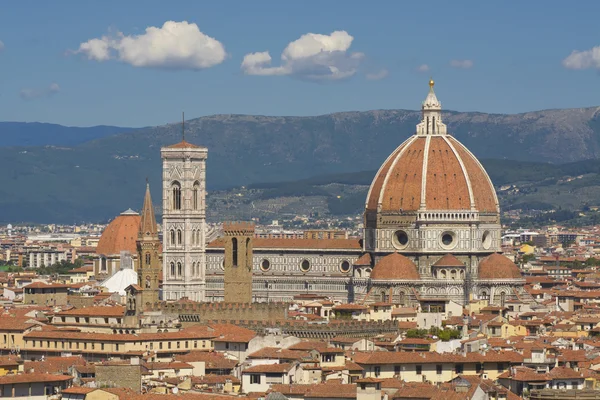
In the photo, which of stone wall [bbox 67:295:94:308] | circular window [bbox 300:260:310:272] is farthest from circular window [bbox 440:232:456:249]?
stone wall [bbox 67:295:94:308]

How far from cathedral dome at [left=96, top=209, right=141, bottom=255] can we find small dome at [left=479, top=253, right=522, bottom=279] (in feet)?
139

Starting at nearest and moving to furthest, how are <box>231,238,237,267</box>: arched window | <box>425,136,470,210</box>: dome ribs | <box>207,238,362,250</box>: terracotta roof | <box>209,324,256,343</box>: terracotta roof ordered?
<box>209,324,256,343</box>: terracotta roof
<box>231,238,237,267</box>: arched window
<box>425,136,470,210</box>: dome ribs
<box>207,238,362,250</box>: terracotta roof

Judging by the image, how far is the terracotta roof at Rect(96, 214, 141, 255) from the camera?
181875 mm

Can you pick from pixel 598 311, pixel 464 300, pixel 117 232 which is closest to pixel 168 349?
pixel 598 311

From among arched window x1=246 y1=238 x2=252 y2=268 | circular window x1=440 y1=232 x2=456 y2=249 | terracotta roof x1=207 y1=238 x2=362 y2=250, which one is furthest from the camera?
terracotta roof x1=207 y1=238 x2=362 y2=250

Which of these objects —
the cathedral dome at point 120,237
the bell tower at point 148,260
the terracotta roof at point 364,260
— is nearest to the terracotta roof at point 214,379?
the bell tower at point 148,260

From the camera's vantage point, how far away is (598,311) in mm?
124250

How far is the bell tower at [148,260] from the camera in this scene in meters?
124

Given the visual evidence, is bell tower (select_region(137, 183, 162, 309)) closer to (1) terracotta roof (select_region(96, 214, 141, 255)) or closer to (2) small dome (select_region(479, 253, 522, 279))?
(2) small dome (select_region(479, 253, 522, 279))

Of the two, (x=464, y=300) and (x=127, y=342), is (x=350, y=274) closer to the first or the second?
(x=464, y=300)

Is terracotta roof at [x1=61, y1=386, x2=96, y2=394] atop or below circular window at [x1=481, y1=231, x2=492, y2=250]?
below

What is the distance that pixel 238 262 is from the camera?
133m

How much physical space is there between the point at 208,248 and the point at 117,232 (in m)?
30.8

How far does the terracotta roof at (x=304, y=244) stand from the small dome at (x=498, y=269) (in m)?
12.4
